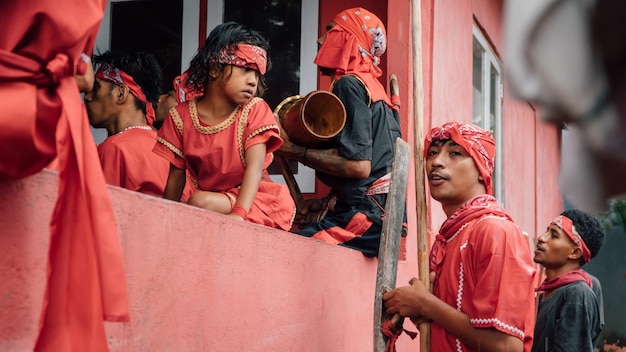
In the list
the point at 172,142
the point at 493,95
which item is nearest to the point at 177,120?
the point at 172,142

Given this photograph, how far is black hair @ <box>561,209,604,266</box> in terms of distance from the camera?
22.4 feet

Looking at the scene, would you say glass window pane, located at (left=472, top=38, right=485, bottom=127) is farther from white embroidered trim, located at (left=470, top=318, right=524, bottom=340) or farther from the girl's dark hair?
white embroidered trim, located at (left=470, top=318, right=524, bottom=340)

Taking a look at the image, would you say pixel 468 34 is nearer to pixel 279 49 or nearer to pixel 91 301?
pixel 279 49

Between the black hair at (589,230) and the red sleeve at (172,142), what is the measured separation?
11.7 feet

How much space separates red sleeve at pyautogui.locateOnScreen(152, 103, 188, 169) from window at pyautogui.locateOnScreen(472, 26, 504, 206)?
474 centimetres

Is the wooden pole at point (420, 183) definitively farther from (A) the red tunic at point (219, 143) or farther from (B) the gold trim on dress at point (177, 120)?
(B) the gold trim on dress at point (177, 120)

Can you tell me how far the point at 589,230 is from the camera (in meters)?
6.83

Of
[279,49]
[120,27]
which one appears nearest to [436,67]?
[279,49]

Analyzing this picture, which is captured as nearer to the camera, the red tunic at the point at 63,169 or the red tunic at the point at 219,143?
the red tunic at the point at 63,169

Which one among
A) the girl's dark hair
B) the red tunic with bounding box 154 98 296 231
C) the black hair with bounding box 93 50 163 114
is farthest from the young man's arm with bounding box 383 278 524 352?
the black hair with bounding box 93 50 163 114

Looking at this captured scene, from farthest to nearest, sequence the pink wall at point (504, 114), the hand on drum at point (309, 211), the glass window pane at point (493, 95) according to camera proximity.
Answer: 1. the glass window pane at point (493, 95)
2. the pink wall at point (504, 114)
3. the hand on drum at point (309, 211)

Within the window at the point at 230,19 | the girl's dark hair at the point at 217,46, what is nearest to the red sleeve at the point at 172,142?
the girl's dark hair at the point at 217,46

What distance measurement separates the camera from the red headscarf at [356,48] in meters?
5.44

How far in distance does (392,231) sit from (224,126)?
2.92 feet
